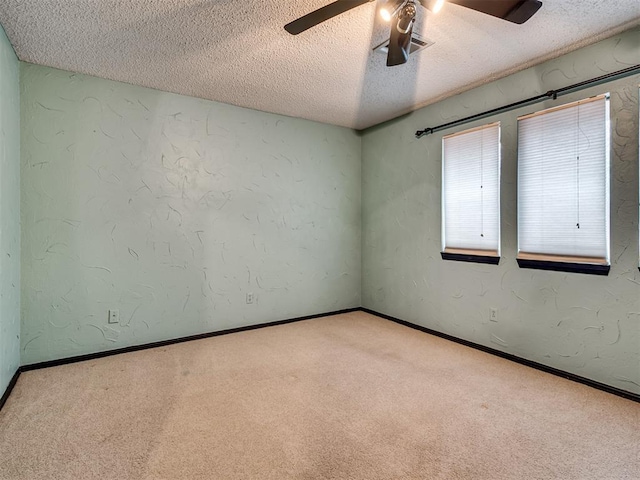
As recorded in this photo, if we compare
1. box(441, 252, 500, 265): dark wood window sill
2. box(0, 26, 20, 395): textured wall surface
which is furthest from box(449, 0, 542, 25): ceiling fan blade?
box(0, 26, 20, 395): textured wall surface

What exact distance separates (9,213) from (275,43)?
2223 millimetres

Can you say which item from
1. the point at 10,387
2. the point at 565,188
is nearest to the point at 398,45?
the point at 565,188

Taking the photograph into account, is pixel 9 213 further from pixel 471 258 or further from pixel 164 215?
pixel 471 258

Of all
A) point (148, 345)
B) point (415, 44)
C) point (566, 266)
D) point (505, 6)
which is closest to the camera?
point (505, 6)

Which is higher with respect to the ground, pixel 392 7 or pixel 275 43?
pixel 275 43

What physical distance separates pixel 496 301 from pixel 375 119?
8.16 ft

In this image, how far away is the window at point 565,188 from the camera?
241 centimetres

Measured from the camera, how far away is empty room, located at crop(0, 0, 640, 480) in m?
1.84

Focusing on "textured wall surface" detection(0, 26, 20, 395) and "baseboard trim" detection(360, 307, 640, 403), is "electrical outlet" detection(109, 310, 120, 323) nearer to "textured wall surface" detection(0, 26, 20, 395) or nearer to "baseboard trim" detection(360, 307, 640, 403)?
"textured wall surface" detection(0, 26, 20, 395)

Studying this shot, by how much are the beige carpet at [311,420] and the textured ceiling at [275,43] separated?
8.02ft

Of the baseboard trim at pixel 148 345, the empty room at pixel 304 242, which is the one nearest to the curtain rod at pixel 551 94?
the empty room at pixel 304 242

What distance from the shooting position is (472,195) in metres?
3.29

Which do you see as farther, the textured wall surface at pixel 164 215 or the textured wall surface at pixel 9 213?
the textured wall surface at pixel 164 215

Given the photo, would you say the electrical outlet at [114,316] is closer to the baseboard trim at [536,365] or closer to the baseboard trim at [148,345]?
the baseboard trim at [148,345]
